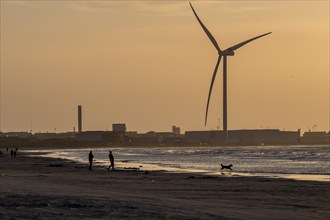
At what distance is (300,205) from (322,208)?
131 centimetres

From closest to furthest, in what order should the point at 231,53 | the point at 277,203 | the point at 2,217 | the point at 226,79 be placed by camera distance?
the point at 2,217 → the point at 277,203 → the point at 231,53 → the point at 226,79

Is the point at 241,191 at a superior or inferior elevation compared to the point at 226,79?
inferior

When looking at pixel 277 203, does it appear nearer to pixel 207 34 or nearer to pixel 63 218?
pixel 63 218

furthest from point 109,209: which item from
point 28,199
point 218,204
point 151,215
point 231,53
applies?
point 231,53

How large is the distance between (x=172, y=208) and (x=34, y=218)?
6.34m

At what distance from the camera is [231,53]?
17550 cm

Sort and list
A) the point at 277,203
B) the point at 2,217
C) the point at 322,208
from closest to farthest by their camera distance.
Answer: the point at 2,217
the point at 322,208
the point at 277,203

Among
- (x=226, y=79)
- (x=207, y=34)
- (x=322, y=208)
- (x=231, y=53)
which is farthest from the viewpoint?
(x=226, y=79)

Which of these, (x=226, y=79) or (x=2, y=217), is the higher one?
(x=226, y=79)

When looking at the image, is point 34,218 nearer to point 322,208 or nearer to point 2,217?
point 2,217

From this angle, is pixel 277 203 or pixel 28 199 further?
pixel 277 203

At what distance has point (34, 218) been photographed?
70.9 feet

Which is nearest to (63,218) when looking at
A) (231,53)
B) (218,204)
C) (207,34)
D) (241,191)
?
(218,204)

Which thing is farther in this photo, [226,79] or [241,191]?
[226,79]
